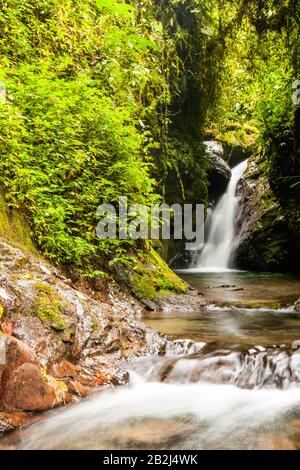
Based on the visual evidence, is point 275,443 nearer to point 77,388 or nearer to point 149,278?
point 77,388

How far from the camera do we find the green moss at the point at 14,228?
14.0 feet

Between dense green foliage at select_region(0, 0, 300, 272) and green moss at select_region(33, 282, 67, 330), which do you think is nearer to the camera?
green moss at select_region(33, 282, 67, 330)

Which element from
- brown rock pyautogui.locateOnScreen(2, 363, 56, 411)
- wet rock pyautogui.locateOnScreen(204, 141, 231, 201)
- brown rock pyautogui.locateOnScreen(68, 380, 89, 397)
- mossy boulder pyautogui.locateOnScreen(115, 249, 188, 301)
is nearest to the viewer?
brown rock pyautogui.locateOnScreen(2, 363, 56, 411)

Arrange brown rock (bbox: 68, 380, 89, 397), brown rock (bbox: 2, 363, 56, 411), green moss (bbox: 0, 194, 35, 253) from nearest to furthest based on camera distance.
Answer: brown rock (bbox: 2, 363, 56, 411), brown rock (bbox: 68, 380, 89, 397), green moss (bbox: 0, 194, 35, 253)

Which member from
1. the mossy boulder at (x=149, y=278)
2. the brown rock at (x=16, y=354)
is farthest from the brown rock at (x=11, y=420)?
the mossy boulder at (x=149, y=278)

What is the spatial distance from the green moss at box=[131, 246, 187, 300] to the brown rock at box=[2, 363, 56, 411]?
3010 mm

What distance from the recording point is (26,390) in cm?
273

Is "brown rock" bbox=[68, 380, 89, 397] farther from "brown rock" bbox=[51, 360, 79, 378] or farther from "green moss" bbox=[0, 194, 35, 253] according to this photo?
"green moss" bbox=[0, 194, 35, 253]

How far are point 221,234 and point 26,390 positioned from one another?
11.2 m

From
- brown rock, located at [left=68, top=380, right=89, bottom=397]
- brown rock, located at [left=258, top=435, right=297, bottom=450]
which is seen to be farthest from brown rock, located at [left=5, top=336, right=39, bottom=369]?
brown rock, located at [left=258, top=435, right=297, bottom=450]

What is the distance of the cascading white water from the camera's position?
13.0 metres

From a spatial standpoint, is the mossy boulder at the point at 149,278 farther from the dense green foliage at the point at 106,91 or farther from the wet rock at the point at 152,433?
the wet rock at the point at 152,433
